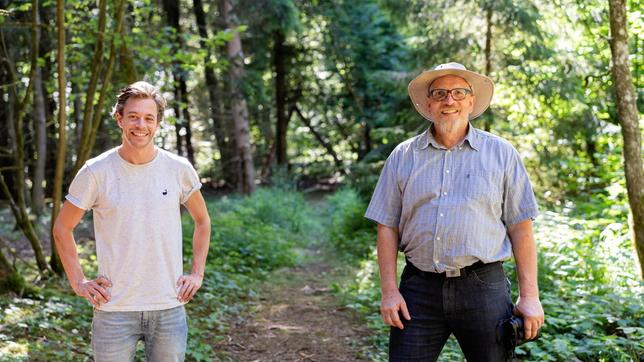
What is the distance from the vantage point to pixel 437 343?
3123 millimetres

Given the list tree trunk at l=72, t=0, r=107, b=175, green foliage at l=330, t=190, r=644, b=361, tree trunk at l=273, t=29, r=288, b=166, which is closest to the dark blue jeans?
green foliage at l=330, t=190, r=644, b=361

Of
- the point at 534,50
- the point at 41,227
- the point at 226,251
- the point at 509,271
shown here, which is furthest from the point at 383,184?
the point at 41,227

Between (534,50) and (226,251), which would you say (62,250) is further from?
(534,50)

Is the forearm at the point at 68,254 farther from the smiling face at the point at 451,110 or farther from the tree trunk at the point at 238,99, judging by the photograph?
the tree trunk at the point at 238,99

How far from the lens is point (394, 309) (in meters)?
3.10

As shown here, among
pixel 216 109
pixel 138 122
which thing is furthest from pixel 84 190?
pixel 216 109

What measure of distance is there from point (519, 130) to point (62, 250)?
9.95 meters

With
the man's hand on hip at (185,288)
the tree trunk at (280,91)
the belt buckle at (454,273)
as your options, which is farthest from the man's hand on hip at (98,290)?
the tree trunk at (280,91)

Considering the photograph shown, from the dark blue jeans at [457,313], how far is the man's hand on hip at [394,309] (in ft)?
0.14

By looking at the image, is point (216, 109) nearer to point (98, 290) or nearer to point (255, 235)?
point (255, 235)

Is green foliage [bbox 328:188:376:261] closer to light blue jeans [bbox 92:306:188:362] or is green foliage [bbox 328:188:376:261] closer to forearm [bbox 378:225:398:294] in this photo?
forearm [bbox 378:225:398:294]

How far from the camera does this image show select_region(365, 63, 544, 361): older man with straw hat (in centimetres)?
302

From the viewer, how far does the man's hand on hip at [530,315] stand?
2.97 metres

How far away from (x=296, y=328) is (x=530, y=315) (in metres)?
4.26
